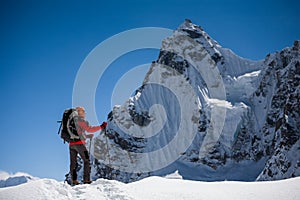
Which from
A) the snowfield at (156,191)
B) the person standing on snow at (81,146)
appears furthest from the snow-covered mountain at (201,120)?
the snowfield at (156,191)

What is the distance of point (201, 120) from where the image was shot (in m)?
96.1

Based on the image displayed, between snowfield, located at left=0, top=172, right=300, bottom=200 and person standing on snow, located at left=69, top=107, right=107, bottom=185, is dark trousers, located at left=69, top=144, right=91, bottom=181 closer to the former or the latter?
person standing on snow, located at left=69, top=107, right=107, bottom=185

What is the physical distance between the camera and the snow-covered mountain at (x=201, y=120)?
89625 mm

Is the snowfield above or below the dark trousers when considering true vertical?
below

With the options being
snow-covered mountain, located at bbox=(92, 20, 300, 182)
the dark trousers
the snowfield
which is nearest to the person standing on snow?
the dark trousers

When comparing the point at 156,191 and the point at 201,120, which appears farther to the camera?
the point at 201,120

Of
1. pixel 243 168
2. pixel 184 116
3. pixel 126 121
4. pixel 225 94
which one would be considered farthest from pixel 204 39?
pixel 243 168

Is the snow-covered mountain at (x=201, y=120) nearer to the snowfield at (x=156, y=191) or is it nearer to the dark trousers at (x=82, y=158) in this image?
the dark trousers at (x=82, y=158)

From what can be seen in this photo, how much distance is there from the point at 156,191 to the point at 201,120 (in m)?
91.7

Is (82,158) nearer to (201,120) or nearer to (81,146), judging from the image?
(81,146)

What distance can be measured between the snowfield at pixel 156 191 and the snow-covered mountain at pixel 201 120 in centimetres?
7774

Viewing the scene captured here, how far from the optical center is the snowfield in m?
5.21

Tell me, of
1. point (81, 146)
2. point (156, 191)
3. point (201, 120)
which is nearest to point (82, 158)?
point (81, 146)

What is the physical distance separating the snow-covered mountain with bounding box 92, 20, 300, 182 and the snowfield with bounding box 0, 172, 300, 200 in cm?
7774
